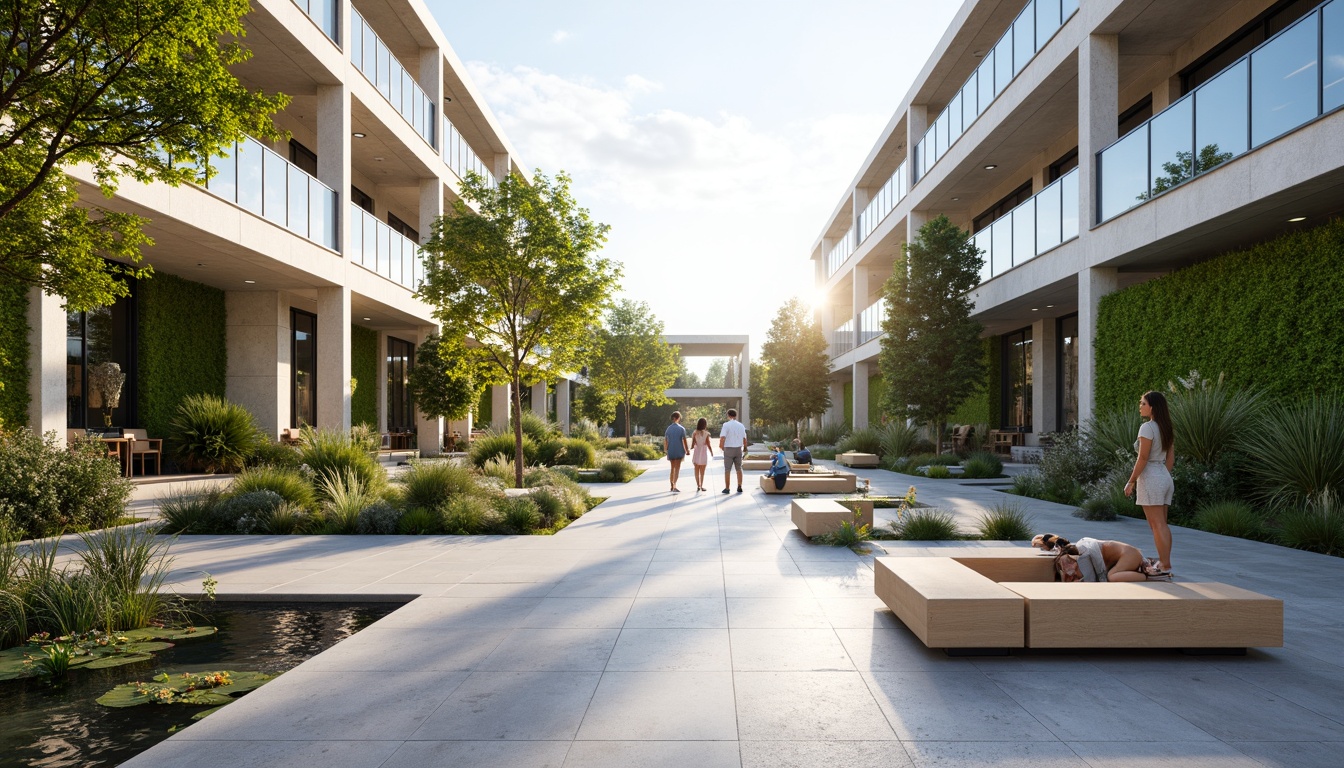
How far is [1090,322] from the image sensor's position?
15039 millimetres

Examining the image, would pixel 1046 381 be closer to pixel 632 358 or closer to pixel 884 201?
pixel 884 201

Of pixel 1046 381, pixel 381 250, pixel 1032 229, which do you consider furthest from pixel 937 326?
pixel 381 250

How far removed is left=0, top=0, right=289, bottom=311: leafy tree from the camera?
22.5ft

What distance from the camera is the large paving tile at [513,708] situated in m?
Answer: 3.51

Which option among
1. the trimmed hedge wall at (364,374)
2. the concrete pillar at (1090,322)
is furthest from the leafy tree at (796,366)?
the concrete pillar at (1090,322)

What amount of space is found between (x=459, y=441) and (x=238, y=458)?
11209 millimetres

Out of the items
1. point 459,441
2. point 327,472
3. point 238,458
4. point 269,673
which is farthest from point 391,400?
point 269,673

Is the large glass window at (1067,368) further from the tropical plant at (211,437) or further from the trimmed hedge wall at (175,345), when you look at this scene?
the trimmed hedge wall at (175,345)

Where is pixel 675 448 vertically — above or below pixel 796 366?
below

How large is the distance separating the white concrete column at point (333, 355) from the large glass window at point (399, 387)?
10.2 m

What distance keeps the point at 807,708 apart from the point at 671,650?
46.0 inches

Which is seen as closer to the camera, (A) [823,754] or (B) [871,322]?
(A) [823,754]

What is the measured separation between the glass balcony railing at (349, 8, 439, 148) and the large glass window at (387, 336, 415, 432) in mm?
8979

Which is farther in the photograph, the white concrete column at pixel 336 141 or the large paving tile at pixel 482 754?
the white concrete column at pixel 336 141
